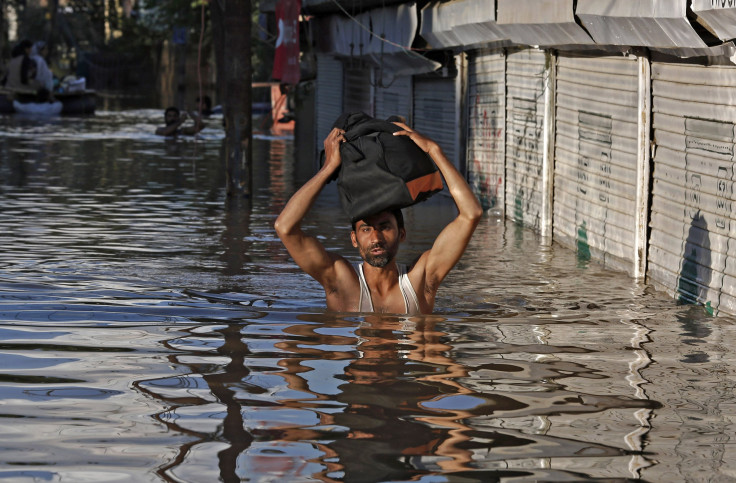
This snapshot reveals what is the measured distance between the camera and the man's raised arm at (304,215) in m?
7.03

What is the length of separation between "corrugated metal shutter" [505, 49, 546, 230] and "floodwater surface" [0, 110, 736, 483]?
2018mm

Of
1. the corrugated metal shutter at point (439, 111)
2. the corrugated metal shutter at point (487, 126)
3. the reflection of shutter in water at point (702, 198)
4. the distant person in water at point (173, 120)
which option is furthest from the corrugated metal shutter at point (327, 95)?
the reflection of shutter in water at point (702, 198)

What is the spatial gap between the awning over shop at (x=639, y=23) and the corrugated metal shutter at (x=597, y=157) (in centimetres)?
54

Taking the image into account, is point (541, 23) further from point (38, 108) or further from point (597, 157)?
point (38, 108)

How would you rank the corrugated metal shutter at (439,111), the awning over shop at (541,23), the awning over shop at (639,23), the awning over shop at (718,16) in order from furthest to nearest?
the corrugated metal shutter at (439,111) → the awning over shop at (541,23) → the awning over shop at (639,23) → the awning over shop at (718,16)

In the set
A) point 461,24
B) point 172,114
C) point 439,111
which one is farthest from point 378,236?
point 172,114

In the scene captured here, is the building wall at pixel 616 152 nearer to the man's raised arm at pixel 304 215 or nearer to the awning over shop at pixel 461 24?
the awning over shop at pixel 461 24

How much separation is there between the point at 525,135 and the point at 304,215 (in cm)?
859

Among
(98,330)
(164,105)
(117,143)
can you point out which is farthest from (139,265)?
(164,105)

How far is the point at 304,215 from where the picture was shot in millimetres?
7184

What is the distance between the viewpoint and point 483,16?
14914mm

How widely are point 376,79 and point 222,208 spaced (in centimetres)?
639

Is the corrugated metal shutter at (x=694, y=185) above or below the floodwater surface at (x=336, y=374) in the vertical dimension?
above

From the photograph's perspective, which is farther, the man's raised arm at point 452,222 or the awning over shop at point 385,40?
the awning over shop at point 385,40
